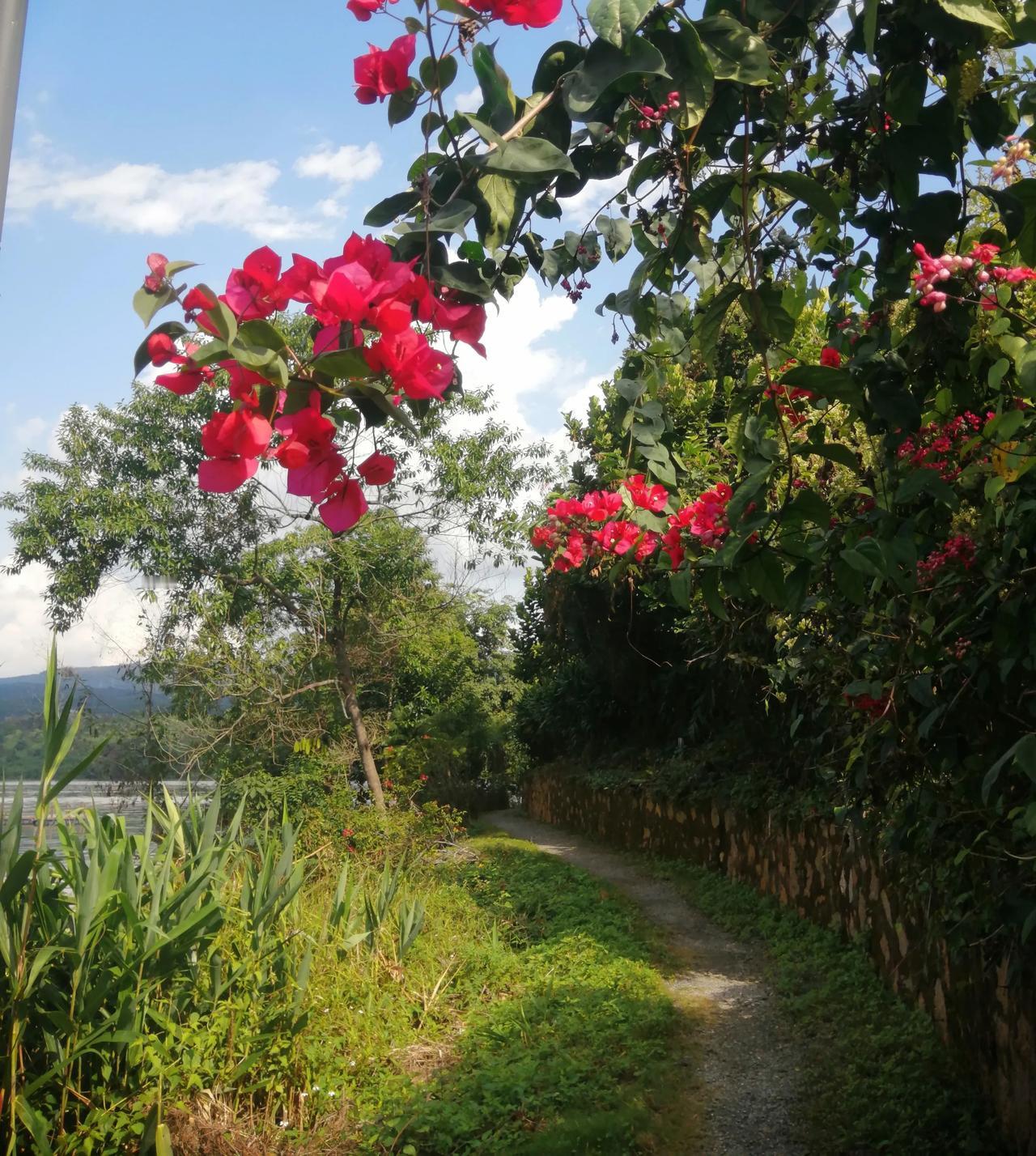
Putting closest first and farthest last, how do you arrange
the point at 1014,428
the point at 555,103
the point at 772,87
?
the point at 555,103, the point at 772,87, the point at 1014,428

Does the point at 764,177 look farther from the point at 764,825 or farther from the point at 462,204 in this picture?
the point at 764,825

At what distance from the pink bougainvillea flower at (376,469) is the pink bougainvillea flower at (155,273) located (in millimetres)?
251

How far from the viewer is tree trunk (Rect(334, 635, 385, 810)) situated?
35.8 feet

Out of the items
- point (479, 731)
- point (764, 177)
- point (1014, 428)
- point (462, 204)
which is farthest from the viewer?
point (479, 731)

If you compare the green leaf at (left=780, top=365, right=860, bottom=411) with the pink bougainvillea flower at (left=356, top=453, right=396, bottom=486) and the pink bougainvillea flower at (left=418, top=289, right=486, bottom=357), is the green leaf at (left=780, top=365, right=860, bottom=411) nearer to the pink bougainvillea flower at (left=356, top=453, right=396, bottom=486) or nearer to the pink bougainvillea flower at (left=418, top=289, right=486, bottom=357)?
the pink bougainvillea flower at (left=418, top=289, right=486, bottom=357)

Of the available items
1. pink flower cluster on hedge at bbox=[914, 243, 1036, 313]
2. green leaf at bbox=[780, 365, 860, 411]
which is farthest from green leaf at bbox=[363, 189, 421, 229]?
pink flower cluster on hedge at bbox=[914, 243, 1036, 313]

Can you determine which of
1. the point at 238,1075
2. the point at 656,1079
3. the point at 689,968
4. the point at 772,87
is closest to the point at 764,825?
the point at 689,968

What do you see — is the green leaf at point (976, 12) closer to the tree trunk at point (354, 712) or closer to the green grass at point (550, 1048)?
the green grass at point (550, 1048)

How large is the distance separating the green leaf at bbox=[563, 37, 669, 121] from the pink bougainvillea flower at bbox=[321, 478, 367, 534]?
47cm

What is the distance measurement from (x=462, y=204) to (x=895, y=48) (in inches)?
35.6

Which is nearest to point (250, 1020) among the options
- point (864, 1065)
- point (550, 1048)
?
point (550, 1048)

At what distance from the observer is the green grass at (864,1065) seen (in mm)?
3250

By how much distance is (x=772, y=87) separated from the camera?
5.37 ft

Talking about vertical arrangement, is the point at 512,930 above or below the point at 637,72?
below
